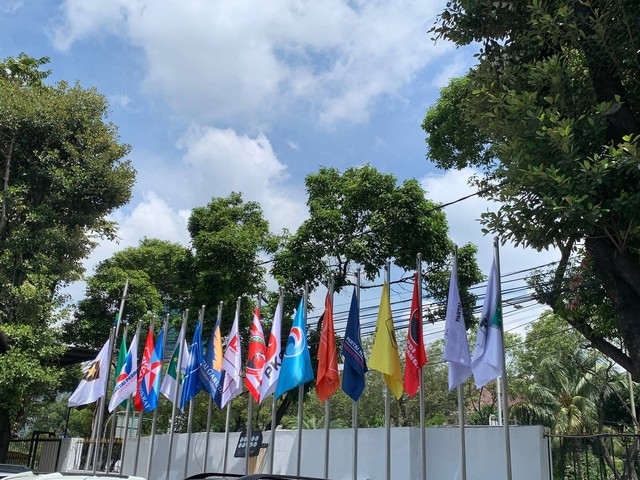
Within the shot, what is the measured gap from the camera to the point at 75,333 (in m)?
24.6

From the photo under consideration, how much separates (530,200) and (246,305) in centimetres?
1558

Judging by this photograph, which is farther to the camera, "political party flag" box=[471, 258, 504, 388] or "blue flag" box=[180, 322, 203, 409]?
"blue flag" box=[180, 322, 203, 409]

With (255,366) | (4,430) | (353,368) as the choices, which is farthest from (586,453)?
(4,430)

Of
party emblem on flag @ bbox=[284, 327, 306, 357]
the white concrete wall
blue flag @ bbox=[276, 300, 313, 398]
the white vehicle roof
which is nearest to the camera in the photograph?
the white vehicle roof

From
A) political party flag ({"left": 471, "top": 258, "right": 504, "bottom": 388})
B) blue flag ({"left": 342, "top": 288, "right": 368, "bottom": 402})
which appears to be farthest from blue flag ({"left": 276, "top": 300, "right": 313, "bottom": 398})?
political party flag ({"left": 471, "top": 258, "right": 504, "bottom": 388})

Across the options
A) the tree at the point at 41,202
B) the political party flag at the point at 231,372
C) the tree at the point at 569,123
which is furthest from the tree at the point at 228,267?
the tree at the point at 569,123

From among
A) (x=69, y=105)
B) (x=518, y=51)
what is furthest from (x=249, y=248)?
(x=518, y=51)

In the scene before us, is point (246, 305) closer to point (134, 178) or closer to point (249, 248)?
point (249, 248)

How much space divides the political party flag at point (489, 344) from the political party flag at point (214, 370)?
6714 millimetres

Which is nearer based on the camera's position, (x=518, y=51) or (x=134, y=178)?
(x=518, y=51)

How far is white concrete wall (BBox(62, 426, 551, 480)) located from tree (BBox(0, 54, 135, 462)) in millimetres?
6511

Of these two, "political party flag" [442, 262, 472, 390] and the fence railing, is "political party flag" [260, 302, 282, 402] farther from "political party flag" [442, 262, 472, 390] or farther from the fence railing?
the fence railing

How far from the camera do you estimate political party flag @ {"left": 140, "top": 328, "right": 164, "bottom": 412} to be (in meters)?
15.6

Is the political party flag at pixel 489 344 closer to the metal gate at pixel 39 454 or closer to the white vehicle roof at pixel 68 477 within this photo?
the white vehicle roof at pixel 68 477
